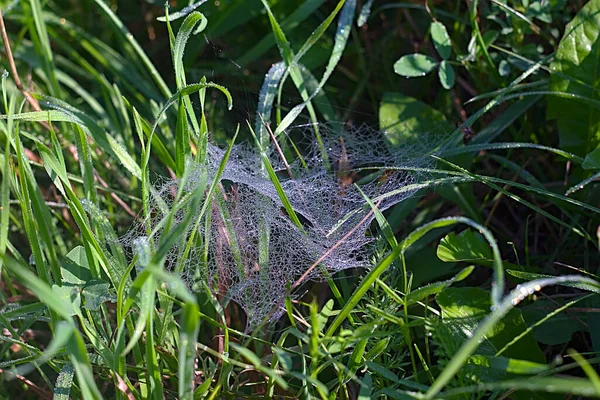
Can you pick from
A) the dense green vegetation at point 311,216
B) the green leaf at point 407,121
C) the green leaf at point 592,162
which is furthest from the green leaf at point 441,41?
the green leaf at point 592,162

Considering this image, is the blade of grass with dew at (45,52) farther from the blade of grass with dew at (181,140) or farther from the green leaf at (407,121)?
the green leaf at (407,121)

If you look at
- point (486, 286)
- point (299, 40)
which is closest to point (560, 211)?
point (486, 286)

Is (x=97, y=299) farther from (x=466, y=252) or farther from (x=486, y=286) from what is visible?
(x=486, y=286)

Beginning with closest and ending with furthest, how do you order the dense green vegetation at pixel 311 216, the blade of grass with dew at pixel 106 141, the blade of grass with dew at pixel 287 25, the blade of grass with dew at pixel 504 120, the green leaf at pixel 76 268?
the dense green vegetation at pixel 311 216
the green leaf at pixel 76 268
the blade of grass with dew at pixel 106 141
the blade of grass with dew at pixel 504 120
the blade of grass with dew at pixel 287 25

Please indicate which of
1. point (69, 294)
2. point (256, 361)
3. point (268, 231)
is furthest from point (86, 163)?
point (256, 361)

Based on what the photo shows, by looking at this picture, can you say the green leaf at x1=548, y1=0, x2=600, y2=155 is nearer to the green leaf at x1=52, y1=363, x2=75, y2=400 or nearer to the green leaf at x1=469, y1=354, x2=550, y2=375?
the green leaf at x1=469, y1=354, x2=550, y2=375

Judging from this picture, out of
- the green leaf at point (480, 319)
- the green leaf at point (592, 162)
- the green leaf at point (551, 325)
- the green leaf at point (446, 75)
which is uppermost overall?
the green leaf at point (446, 75)

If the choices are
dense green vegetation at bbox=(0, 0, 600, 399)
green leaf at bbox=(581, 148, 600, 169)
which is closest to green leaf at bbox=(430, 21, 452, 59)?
dense green vegetation at bbox=(0, 0, 600, 399)
